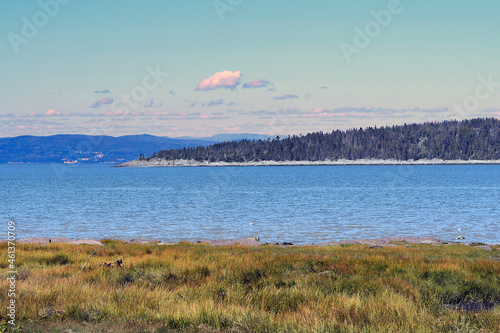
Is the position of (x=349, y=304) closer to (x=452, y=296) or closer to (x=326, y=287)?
(x=326, y=287)

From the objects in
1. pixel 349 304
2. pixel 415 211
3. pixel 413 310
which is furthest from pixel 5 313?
pixel 415 211

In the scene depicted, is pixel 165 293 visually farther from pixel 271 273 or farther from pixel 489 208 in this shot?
pixel 489 208

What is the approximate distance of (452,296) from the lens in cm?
1173

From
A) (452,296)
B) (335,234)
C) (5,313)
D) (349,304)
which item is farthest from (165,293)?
(335,234)

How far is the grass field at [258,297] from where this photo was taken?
28.3ft

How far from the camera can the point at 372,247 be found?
2584cm

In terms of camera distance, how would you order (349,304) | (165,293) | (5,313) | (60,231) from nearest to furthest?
1. (5,313)
2. (349,304)
3. (165,293)
4. (60,231)

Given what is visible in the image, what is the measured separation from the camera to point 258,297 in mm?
10727

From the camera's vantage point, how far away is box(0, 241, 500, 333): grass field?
28.3 ft

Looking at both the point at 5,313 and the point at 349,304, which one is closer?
the point at 5,313

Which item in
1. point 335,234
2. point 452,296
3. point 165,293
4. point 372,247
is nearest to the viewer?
point 165,293

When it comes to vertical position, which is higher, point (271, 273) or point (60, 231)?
point (271, 273)

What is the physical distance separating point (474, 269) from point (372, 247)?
1090cm

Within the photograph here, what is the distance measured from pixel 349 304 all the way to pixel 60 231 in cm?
3793
